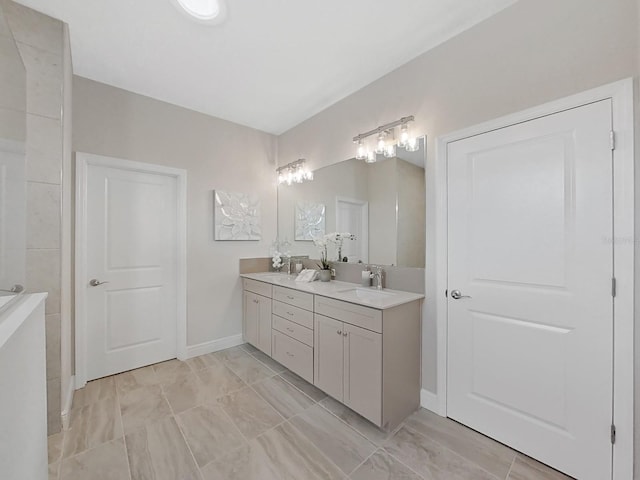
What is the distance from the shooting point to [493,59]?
67.9 inches

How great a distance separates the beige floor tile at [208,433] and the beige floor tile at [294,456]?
0.61 ft

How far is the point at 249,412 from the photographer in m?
2.01

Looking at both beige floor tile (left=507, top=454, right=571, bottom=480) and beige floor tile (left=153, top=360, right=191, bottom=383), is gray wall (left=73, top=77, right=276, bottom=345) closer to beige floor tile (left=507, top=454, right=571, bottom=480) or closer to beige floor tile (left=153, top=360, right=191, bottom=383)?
beige floor tile (left=153, top=360, right=191, bottom=383)

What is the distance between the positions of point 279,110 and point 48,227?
224 centimetres

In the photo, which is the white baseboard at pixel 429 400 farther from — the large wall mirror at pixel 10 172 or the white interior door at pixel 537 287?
the large wall mirror at pixel 10 172

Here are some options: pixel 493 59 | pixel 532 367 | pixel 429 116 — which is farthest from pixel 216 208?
pixel 532 367

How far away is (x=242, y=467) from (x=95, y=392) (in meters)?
1.60

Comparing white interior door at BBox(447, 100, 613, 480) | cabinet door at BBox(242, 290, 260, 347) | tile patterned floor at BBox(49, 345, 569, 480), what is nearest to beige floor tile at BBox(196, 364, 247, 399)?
tile patterned floor at BBox(49, 345, 569, 480)

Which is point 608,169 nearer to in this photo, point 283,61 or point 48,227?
point 283,61

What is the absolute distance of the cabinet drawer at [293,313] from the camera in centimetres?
226

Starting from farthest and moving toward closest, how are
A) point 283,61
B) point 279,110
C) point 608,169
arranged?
point 279,110 → point 283,61 → point 608,169

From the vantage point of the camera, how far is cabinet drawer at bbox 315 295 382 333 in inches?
68.6

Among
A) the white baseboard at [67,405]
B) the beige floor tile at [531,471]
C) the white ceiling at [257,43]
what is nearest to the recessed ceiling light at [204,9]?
the white ceiling at [257,43]

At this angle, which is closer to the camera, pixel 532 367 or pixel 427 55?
pixel 532 367
